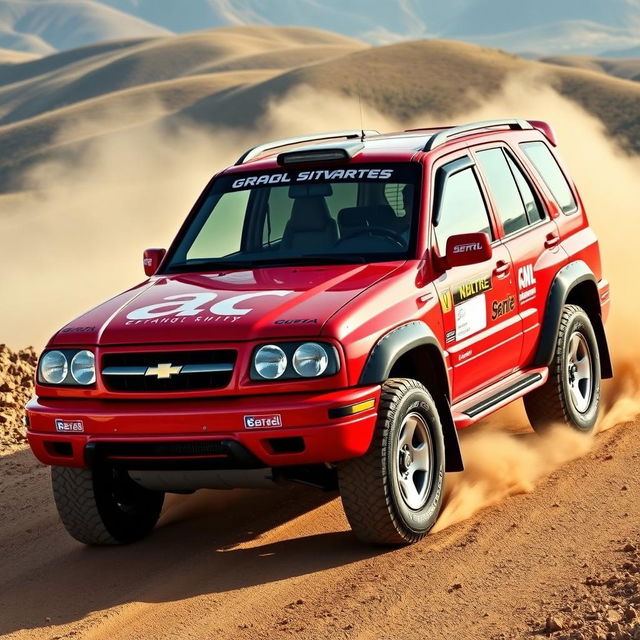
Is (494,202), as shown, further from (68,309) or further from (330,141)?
(68,309)

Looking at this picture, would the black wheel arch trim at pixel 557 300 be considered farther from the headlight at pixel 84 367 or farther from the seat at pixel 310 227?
the headlight at pixel 84 367

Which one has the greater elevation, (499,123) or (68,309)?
(499,123)

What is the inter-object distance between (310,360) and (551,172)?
3295mm

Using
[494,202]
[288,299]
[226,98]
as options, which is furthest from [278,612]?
[226,98]

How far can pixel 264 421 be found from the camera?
18.6 feet

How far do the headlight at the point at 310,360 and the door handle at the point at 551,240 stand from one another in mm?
2593

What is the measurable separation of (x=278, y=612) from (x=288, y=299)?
143 centimetres

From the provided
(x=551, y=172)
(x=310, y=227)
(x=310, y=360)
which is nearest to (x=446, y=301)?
(x=310, y=227)

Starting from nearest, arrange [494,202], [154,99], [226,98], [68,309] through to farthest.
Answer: [494,202] < [68,309] < [226,98] < [154,99]

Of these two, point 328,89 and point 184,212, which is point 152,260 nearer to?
point 184,212

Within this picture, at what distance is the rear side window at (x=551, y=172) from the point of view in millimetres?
8242

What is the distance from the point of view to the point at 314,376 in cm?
570

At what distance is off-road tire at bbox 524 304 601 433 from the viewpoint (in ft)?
25.6

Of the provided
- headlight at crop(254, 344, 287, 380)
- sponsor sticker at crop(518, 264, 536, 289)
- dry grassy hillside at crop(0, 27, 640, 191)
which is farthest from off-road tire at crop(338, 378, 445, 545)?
dry grassy hillside at crop(0, 27, 640, 191)
